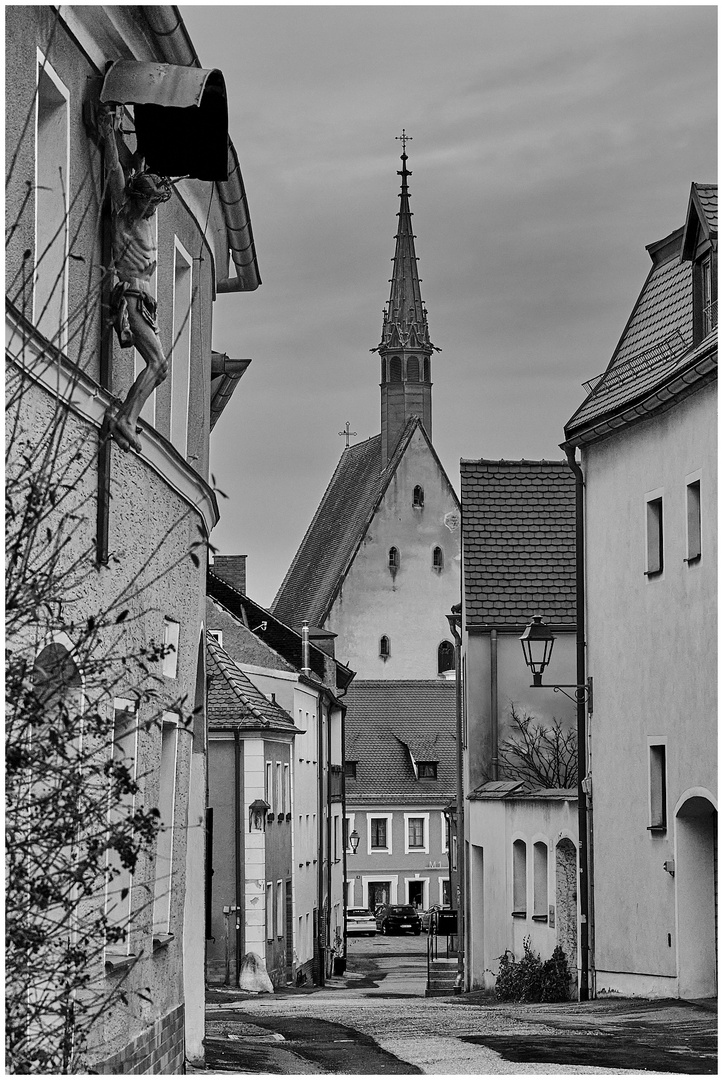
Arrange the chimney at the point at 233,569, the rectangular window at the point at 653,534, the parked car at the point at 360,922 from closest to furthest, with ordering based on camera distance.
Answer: the rectangular window at the point at 653,534 → the chimney at the point at 233,569 → the parked car at the point at 360,922

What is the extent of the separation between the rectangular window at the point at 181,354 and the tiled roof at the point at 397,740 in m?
53.8

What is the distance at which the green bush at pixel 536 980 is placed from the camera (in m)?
21.3

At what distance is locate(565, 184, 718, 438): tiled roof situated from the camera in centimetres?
1812

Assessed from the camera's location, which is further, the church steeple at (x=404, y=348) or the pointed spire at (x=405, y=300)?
the pointed spire at (x=405, y=300)

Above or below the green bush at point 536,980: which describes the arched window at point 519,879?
above

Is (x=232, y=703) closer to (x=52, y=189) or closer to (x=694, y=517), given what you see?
(x=694, y=517)

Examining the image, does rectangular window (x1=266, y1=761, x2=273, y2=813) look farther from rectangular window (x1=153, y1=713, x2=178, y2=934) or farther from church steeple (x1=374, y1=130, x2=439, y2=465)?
church steeple (x1=374, y1=130, x2=439, y2=465)

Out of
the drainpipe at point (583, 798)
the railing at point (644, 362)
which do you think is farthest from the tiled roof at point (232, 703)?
the railing at point (644, 362)

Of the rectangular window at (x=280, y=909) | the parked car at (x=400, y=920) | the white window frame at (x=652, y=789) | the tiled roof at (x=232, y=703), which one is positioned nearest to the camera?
the white window frame at (x=652, y=789)

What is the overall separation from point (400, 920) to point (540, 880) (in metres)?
37.7

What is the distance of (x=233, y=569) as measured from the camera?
170ft

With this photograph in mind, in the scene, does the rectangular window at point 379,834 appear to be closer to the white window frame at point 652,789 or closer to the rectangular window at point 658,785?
the white window frame at point 652,789

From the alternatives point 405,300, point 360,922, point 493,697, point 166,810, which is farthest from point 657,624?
point 405,300

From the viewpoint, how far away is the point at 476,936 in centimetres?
2648
